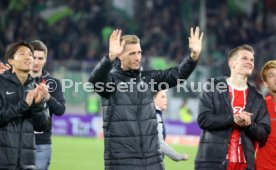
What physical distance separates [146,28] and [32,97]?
2023 centimetres

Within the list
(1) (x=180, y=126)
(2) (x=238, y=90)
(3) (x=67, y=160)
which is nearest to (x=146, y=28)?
(1) (x=180, y=126)

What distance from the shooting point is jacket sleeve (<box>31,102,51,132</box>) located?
6758 mm

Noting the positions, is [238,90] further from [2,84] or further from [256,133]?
[2,84]

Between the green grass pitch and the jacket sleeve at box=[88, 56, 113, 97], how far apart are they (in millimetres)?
7540

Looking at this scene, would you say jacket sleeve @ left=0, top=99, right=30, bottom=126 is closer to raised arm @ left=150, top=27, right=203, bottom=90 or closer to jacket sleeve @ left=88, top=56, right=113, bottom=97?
jacket sleeve @ left=88, top=56, right=113, bottom=97

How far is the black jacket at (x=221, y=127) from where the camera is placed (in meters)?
6.95

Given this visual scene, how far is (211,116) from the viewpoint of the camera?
23.0ft

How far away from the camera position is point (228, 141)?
6.97 m

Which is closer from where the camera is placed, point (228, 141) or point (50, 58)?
point (228, 141)

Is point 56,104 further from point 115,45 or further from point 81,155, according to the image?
point 81,155

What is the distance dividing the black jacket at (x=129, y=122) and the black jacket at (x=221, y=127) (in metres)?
0.40

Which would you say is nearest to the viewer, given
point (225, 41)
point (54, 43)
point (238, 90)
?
point (238, 90)

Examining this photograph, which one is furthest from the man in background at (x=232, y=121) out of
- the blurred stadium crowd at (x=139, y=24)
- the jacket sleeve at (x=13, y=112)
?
the blurred stadium crowd at (x=139, y=24)

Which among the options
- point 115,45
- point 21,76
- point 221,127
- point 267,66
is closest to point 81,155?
point 267,66
